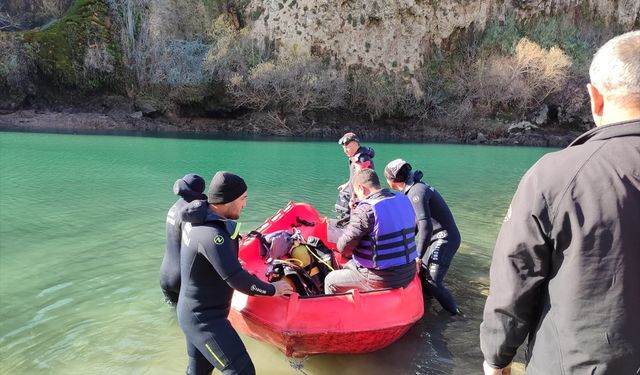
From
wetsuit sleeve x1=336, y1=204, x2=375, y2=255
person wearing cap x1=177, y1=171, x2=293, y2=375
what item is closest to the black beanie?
person wearing cap x1=177, y1=171, x2=293, y2=375

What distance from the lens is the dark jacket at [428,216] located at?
472 cm

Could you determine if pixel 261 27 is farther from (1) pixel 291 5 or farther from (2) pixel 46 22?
(2) pixel 46 22

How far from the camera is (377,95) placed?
3312cm

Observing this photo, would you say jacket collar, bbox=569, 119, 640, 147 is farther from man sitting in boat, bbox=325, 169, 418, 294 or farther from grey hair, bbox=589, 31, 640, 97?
man sitting in boat, bbox=325, 169, 418, 294

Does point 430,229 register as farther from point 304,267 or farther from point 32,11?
point 32,11

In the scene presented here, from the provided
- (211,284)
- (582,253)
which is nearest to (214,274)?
(211,284)

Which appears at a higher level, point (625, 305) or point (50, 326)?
point (625, 305)

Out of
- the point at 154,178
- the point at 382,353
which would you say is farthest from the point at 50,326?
the point at 154,178

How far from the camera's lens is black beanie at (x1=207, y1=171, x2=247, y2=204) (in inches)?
113

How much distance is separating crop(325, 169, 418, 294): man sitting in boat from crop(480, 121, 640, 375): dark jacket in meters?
2.12

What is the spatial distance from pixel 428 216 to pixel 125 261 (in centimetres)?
432

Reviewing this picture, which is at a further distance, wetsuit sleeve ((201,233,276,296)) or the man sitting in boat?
the man sitting in boat

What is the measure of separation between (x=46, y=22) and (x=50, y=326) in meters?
38.8

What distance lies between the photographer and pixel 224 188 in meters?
2.87
